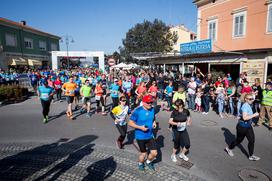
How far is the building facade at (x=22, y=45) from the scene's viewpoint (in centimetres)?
2838

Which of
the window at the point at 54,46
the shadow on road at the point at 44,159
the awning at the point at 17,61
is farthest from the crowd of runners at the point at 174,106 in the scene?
the window at the point at 54,46

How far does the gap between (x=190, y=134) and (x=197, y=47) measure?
10.9 metres

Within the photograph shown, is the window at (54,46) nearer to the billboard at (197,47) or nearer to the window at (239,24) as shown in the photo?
the billboard at (197,47)

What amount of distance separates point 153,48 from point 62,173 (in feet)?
102

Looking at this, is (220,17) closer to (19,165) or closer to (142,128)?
(142,128)

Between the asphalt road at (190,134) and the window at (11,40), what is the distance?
24999mm

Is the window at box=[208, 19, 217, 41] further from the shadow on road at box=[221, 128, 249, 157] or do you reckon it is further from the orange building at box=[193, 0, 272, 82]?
the shadow on road at box=[221, 128, 249, 157]

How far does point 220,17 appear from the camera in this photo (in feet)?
55.7

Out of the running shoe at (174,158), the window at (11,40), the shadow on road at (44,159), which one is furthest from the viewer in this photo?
the window at (11,40)

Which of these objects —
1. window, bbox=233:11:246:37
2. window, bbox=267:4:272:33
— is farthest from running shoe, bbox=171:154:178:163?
window, bbox=233:11:246:37

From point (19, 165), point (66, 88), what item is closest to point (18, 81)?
point (66, 88)

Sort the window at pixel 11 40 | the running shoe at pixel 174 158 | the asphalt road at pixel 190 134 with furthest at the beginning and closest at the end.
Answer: the window at pixel 11 40 < the running shoe at pixel 174 158 < the asphalt road at pixel 190 134

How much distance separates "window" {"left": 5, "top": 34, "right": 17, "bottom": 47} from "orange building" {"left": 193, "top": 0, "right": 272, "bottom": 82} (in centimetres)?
2833

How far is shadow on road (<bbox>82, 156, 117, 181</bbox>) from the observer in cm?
405
